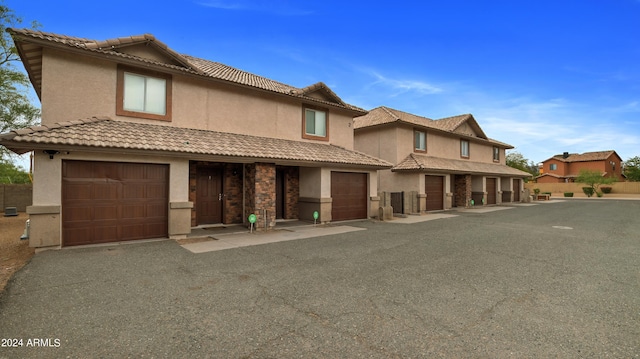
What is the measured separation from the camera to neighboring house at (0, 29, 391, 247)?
838 centimetres

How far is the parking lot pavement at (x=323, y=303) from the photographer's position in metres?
3.48

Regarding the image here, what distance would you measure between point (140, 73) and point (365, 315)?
1108cm

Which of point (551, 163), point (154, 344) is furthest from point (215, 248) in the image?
point (551, 163)

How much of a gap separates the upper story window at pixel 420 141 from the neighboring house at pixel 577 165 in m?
53.2

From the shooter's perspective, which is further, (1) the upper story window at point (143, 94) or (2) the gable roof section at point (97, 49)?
(1) the upper story window at point (143, 94)

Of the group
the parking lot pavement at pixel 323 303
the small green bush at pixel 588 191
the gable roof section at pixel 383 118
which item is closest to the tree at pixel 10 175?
the parking lot pavement at pixel 323 303

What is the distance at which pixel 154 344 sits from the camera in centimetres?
351

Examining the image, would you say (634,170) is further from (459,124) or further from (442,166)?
(442,166)

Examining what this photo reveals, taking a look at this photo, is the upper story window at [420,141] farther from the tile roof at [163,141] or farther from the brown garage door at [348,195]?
the tile roof at [163,141]

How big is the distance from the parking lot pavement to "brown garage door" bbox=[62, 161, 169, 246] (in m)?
0.75

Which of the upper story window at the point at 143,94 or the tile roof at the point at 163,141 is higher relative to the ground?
the upper story window at the point at 143,94

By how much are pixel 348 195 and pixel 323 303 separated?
36.4 feet

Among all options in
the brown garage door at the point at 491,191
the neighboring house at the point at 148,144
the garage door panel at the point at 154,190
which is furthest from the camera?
the brown garage door at the point at 491,191

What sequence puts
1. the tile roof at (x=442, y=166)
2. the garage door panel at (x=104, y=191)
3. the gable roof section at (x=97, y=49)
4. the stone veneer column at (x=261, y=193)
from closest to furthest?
the gable roof section at (x=97, y=49) < the garage door panel at (x=104, y=191) < the stone veneer column at (x=261, y=193) < the tile roof at (x=442, y=166)
